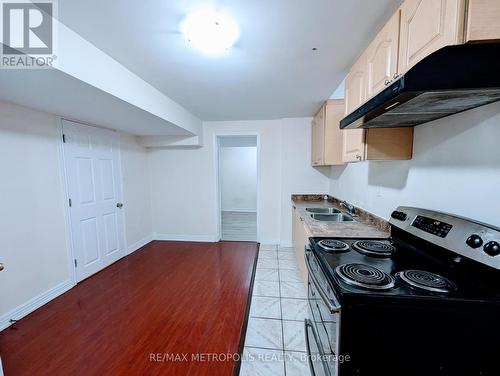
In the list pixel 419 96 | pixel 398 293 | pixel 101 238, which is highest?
pixel 419 96

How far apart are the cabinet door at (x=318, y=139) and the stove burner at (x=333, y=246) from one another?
1593 mm

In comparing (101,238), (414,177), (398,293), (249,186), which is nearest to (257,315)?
(398,293)

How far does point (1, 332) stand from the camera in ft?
6.33

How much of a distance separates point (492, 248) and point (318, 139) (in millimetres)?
2450

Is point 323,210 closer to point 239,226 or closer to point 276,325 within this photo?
point 276,325

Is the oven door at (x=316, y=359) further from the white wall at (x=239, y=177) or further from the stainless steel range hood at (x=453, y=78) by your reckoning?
the white wall at (x=239, y=177)

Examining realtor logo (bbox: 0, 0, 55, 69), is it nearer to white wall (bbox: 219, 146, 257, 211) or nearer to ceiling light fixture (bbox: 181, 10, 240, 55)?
ceiling light fixture (bbox: 181, 10, 240, 55)

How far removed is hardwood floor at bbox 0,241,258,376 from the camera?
1625 millimetres

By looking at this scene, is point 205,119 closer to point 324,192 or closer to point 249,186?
point 324,192

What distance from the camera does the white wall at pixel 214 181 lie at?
3.79m

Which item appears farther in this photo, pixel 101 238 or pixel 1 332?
pixel 101 238

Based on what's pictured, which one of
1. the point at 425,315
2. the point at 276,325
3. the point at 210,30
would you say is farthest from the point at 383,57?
the point at 276,325

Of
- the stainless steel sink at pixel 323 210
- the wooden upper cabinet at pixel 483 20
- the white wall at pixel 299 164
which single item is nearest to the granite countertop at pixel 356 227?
the stainless steel sink at pixel 323 210

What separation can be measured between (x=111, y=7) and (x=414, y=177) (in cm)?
221
